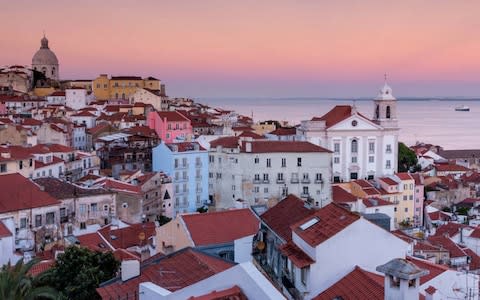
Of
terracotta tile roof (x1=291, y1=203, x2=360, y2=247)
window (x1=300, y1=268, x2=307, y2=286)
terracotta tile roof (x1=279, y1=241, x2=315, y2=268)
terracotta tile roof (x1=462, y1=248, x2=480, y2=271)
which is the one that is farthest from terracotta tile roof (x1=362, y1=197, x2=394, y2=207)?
window (x1=300, y1=268, x2=307, y2=286)

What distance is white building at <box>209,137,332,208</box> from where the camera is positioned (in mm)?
35750

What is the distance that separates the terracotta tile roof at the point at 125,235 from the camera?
→ 64.8 feet

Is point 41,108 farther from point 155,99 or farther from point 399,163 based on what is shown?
point 399,163

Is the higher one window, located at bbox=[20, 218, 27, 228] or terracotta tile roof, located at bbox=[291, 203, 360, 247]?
terracotta tile roof, located at bbox=[291, 203, 360, 247]

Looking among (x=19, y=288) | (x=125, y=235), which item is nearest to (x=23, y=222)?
(x=125, y=235)

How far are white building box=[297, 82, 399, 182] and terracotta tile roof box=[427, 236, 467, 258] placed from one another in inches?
734

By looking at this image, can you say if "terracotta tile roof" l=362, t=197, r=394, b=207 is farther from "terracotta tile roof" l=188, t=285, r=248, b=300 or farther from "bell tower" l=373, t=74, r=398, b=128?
"terracotta tile roof" l=188, t=285, r=248, b=300

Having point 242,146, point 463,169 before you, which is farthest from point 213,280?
point 463,169

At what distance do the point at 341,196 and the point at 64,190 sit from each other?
1782 centimetres

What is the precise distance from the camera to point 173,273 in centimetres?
947

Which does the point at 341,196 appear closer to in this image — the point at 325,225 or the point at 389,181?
the point at 389,181

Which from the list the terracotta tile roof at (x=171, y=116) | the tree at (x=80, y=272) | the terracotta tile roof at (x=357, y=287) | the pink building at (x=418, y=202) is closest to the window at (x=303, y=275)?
the terracotta tile roof at (x=357, y=287)

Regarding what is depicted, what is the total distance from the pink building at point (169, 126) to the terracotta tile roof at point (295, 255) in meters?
36.0

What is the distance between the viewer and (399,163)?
5675cm
